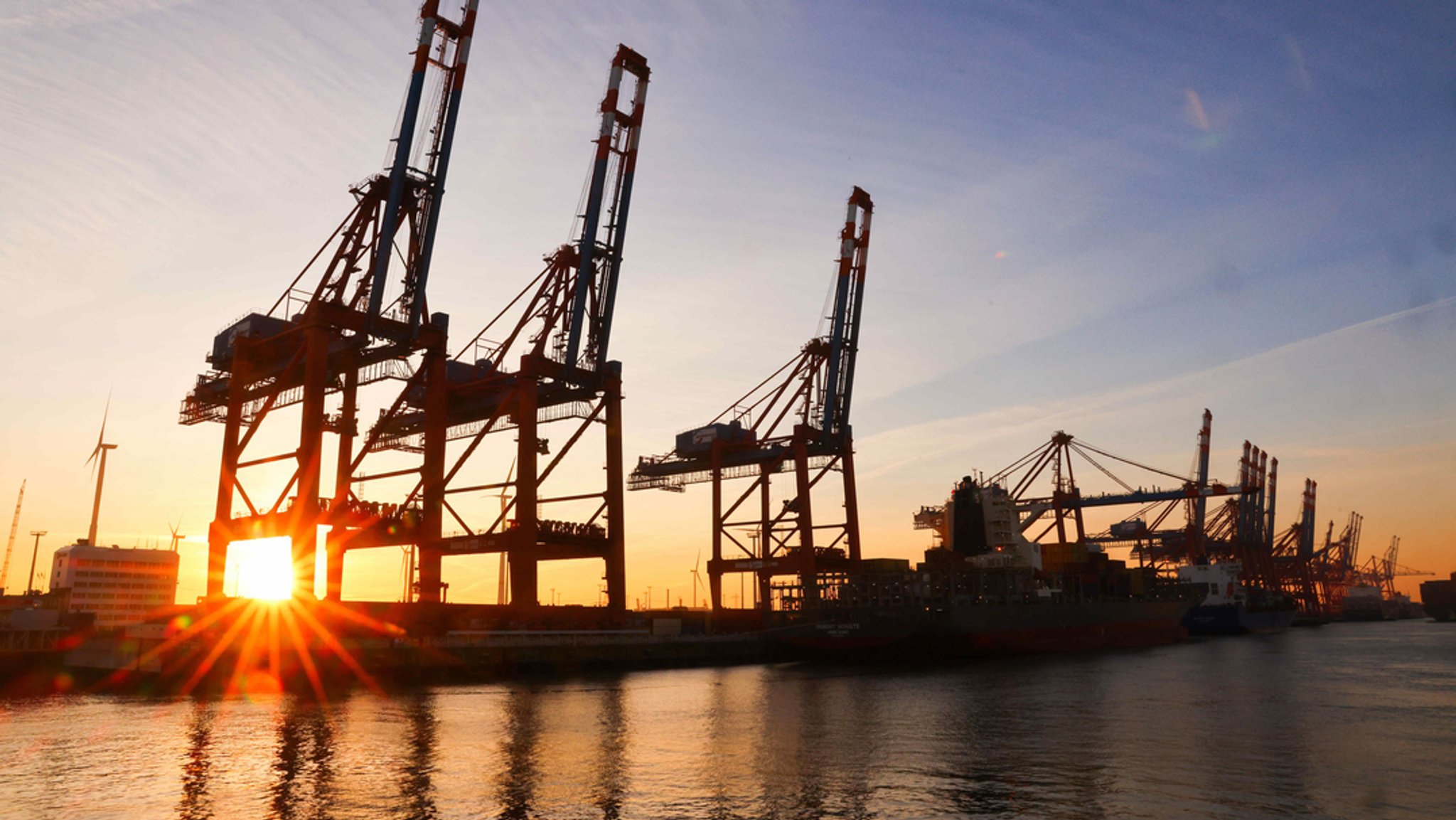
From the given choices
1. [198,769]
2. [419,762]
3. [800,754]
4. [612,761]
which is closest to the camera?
[198,769]

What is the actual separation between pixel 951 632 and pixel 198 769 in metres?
44.3

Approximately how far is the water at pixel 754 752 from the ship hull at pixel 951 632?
14022 mm

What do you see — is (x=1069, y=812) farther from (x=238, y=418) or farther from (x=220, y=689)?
(x=238, y=418)

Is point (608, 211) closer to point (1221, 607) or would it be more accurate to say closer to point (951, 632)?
point (951, 632)

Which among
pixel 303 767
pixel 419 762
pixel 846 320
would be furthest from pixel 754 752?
pixel 846 320

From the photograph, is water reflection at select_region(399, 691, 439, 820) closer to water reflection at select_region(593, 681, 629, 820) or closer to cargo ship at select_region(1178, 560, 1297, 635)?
water reflection at select_region(593, 681, 629, 820)

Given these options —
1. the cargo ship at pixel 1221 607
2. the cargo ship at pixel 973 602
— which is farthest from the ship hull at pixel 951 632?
the cargo ship at pixel 1221 607

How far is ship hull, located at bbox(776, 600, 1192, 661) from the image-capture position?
190 feet

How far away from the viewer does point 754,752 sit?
25.3 meters

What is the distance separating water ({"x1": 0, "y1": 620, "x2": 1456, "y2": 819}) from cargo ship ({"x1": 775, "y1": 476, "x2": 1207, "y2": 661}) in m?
15.0

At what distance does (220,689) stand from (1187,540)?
121m

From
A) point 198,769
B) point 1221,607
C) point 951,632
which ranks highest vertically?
point 1221,607

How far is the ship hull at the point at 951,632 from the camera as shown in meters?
57.8

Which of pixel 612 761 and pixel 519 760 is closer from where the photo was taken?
pixel 519 760
